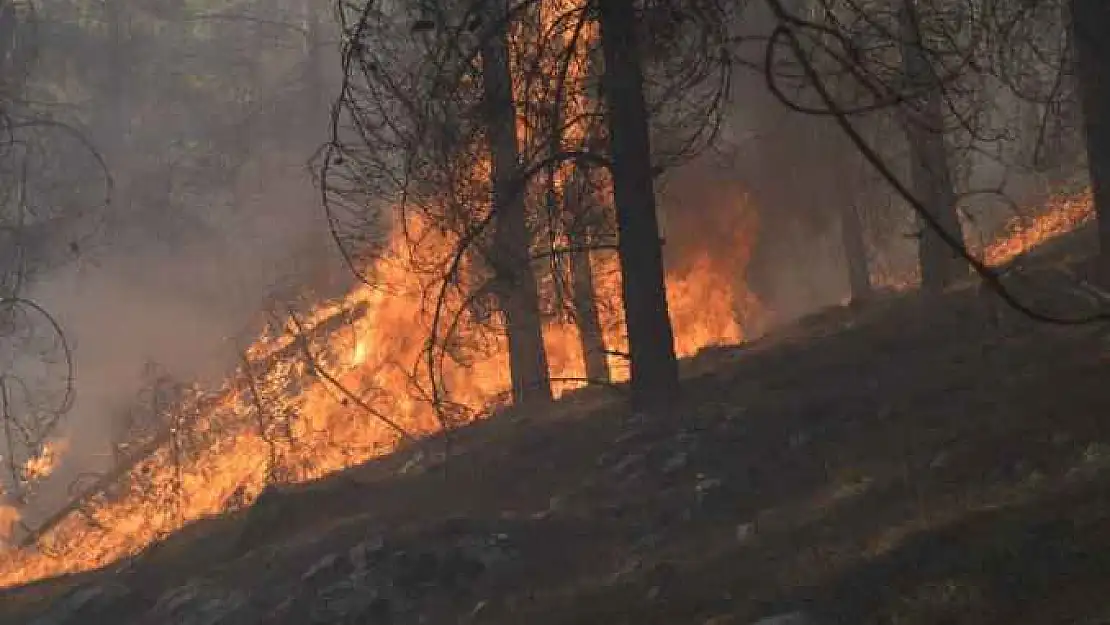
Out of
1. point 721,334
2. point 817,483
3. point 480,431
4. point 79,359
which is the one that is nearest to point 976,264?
point 817,483

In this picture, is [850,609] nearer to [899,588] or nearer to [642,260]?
[899,588]

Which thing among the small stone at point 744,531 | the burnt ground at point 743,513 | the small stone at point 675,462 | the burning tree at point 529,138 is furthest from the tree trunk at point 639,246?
the small stone at point 744,531

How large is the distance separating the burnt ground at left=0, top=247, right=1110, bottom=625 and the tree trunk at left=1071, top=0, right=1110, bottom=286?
1191 mm

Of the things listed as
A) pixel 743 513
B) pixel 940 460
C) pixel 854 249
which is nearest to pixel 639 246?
pixel 743 513

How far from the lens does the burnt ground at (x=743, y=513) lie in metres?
6.34

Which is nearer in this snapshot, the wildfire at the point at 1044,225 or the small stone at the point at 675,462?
the small stone at the point at 675,462

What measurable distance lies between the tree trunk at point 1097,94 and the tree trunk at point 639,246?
4.01 metres

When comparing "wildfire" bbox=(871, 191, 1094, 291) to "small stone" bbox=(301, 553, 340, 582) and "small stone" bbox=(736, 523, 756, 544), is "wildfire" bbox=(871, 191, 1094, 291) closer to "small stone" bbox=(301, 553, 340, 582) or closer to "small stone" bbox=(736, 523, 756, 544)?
"small stone" bbox=(736, 523, 756, 544)

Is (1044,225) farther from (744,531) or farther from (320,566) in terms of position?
(320,566)

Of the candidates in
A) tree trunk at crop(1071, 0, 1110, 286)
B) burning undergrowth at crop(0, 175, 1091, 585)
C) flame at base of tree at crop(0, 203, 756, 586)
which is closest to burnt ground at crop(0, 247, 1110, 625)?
tree trunk at crop(1071, 0, 1110, 286)

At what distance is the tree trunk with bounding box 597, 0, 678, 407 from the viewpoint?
10891 millimetres

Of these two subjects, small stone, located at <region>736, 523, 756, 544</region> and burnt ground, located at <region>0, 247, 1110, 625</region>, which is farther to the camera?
small stone, located at <region>736, 523, 756, 544</region>

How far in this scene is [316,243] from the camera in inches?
1502

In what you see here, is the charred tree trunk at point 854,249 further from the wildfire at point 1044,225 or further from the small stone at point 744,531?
the small stone at point 744,531
